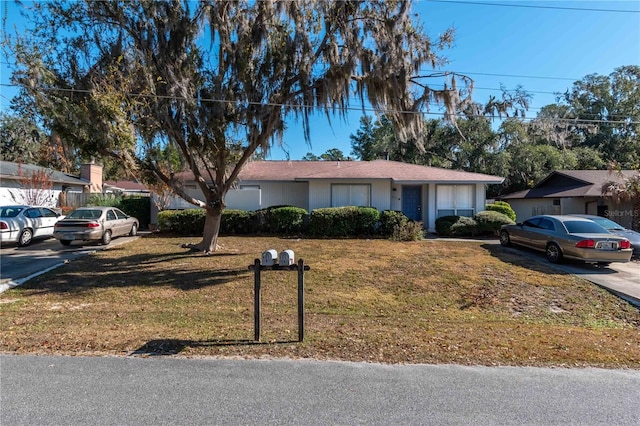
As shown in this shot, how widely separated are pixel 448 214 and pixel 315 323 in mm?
14876

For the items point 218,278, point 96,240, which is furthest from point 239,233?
point 218,278

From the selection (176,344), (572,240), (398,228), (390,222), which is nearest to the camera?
(176,344)

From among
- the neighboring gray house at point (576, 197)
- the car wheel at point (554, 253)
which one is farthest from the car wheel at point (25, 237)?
the neighboring gray house at point (576, 197)

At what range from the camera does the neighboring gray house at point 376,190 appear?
1870 cm

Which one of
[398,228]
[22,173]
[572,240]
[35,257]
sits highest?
[22,173]

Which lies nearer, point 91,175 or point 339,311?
point 339,311

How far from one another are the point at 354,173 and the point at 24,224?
14.3 metres

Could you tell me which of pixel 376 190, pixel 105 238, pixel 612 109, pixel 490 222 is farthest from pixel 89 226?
pixel 612 109

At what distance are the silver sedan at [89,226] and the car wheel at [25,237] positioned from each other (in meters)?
1.09

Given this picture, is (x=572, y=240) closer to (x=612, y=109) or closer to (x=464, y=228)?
(x=464, y=228)

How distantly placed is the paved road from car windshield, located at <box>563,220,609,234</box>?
329 inches

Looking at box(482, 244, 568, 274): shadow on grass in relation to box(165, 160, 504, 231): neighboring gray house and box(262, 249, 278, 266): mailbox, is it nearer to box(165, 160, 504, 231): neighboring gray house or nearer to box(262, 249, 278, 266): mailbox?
box(165, 160, 504, 231): neighboring gray house

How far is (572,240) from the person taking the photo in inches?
430

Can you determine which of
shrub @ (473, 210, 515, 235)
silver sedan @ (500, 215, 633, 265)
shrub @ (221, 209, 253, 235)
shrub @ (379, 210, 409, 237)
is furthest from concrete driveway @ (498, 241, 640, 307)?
shrub @ (221, 209, 253, 235)
